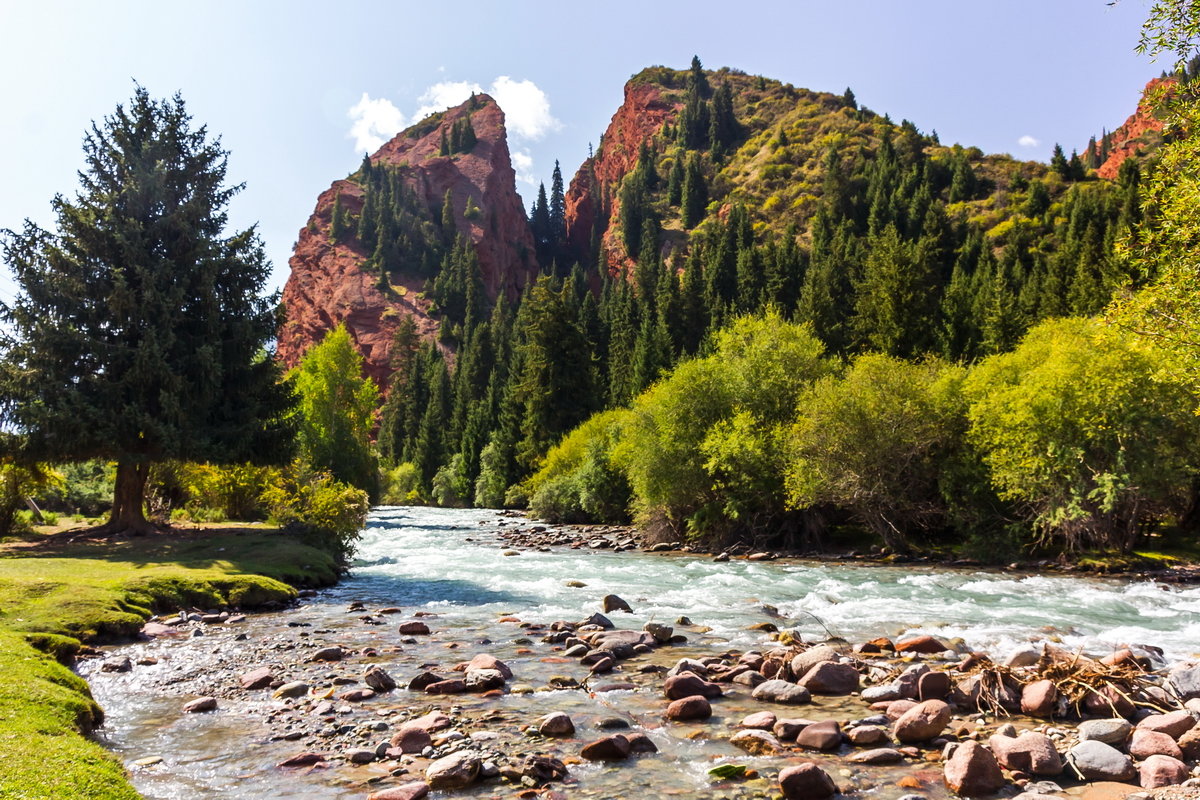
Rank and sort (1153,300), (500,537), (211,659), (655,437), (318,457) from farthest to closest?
(318,457), (500,537), (655,437), (1153,300), (211,659)

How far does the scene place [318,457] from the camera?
182 feet

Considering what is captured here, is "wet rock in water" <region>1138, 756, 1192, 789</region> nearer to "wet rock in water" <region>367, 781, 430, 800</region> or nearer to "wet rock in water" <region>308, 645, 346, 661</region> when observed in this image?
"wet rock in water" <region>367, 781, 430, 800</region>

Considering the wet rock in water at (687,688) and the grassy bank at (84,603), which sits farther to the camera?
the wet rock in water at (687,688)

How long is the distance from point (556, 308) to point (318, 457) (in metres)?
28.1

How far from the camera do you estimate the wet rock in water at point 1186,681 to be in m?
9.85

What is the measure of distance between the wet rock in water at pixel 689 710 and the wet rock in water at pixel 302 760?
14.6 ft

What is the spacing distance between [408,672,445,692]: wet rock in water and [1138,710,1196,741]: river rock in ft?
30.7

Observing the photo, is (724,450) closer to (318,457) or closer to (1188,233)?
(1188,233)

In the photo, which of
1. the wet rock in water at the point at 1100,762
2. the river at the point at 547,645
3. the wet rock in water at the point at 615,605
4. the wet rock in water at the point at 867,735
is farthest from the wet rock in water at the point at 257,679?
the wet rock in water at the point at 1100,762

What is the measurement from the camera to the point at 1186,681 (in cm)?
1004

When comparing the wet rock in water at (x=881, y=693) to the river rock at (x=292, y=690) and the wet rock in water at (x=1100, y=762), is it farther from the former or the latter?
the river rock at (x=292, y=690)

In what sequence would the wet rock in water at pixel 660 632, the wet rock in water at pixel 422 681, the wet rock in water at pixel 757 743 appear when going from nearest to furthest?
the wet rock in water at pixel 757 743 < the wet rock in water at pixel 422 681 < the wet rock in water at pixel 660 632

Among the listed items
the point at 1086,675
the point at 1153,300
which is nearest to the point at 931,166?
the point at 1153,300

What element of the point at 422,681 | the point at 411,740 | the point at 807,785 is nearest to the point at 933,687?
the point at 807,785
